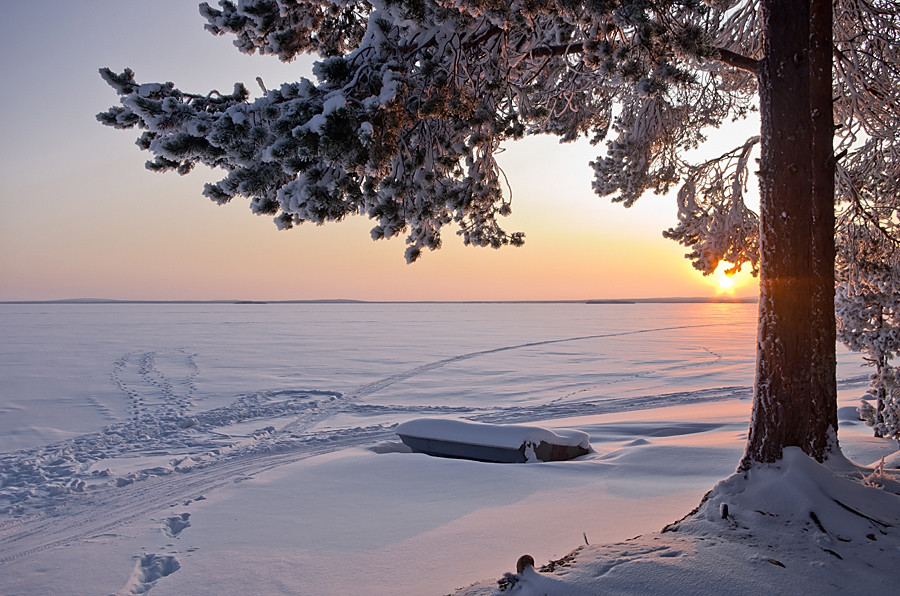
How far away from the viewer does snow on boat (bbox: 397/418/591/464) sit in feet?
28.9

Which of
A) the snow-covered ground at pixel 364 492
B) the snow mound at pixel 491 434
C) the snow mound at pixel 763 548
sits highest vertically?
the snow mound at pixel 763 548

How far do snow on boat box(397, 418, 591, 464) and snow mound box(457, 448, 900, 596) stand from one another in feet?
14.1

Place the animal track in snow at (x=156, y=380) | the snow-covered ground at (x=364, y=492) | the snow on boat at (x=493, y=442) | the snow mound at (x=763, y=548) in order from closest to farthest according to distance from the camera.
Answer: the snow mound at (x=763, y=548)
the snow-covered ground at (x=364, y=492)
the snow on boat at (x=493, y=442)
the animal track in snow at (x=156, y=380)

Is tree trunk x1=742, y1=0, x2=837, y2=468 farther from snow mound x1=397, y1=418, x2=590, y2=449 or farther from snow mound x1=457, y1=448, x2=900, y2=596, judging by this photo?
snow mound x1=397, y1=418, x2=590, y2=449

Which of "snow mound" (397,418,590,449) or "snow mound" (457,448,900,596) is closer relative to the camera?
"snow mound" (457,448,900,596)

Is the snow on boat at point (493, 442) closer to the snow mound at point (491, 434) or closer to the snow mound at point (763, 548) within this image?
the snow mound at point (491, 434)

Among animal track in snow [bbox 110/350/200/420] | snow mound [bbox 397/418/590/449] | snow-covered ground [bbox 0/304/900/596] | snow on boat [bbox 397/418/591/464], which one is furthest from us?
animal track in snow [bbox 110/350/200/420]

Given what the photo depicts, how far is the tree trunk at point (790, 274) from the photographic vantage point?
4.66 metres

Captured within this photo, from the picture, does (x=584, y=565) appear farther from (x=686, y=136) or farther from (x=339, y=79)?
(x=686, y=136)

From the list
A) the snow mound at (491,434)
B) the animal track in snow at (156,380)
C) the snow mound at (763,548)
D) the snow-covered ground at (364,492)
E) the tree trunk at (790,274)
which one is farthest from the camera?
A: the animal track in snow at (156,380)

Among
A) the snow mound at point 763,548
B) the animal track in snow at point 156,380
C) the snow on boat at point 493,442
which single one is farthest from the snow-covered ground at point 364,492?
the snow on boat at point 493,442

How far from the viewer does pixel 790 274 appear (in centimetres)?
469

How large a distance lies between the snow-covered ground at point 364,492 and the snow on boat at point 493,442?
0.39 meters

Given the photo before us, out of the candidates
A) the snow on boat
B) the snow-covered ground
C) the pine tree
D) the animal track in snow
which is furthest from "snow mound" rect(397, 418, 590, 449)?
the animal track in snow
